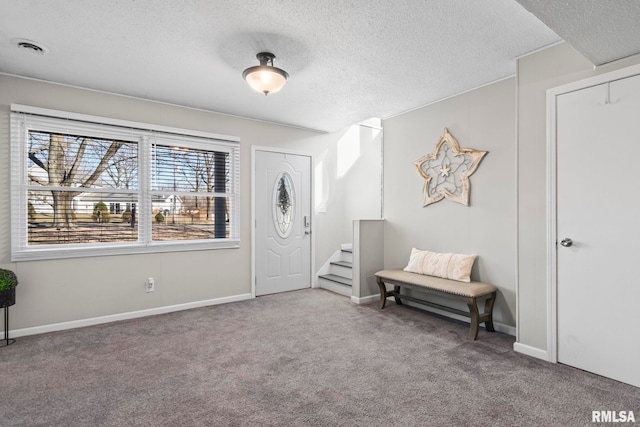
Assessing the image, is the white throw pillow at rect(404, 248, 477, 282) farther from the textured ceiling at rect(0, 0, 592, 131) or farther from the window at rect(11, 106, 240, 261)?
the window at rect(11, 106, 240, 261)

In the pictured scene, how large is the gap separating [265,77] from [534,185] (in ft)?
7.84

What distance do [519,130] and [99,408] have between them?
3654mm

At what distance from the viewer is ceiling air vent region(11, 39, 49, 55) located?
2.62 metres

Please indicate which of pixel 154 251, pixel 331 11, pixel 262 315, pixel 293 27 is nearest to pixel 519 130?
pixel 331 11

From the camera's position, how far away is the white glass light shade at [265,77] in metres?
2.82

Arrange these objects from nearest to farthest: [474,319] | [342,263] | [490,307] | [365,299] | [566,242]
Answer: [566,242]
[474,319]
[490,307]
[365,299]
[342,263]


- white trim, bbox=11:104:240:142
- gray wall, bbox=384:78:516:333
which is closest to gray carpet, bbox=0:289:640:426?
gray wall, bbox=384:78:516:333

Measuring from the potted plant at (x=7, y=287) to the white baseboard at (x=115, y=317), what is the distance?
46cm

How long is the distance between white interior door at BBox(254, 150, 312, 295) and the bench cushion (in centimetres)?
165

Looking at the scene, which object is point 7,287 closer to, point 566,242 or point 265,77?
point 265,77

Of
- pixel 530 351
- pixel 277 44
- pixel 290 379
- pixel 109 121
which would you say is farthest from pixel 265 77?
pixel 530 351

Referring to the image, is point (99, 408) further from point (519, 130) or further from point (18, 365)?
point (519, 130)

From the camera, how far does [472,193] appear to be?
363cm

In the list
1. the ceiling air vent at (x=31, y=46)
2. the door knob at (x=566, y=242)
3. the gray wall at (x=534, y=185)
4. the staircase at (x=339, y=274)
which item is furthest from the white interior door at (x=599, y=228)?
the ceiling air vent at (x=31, y=46)
